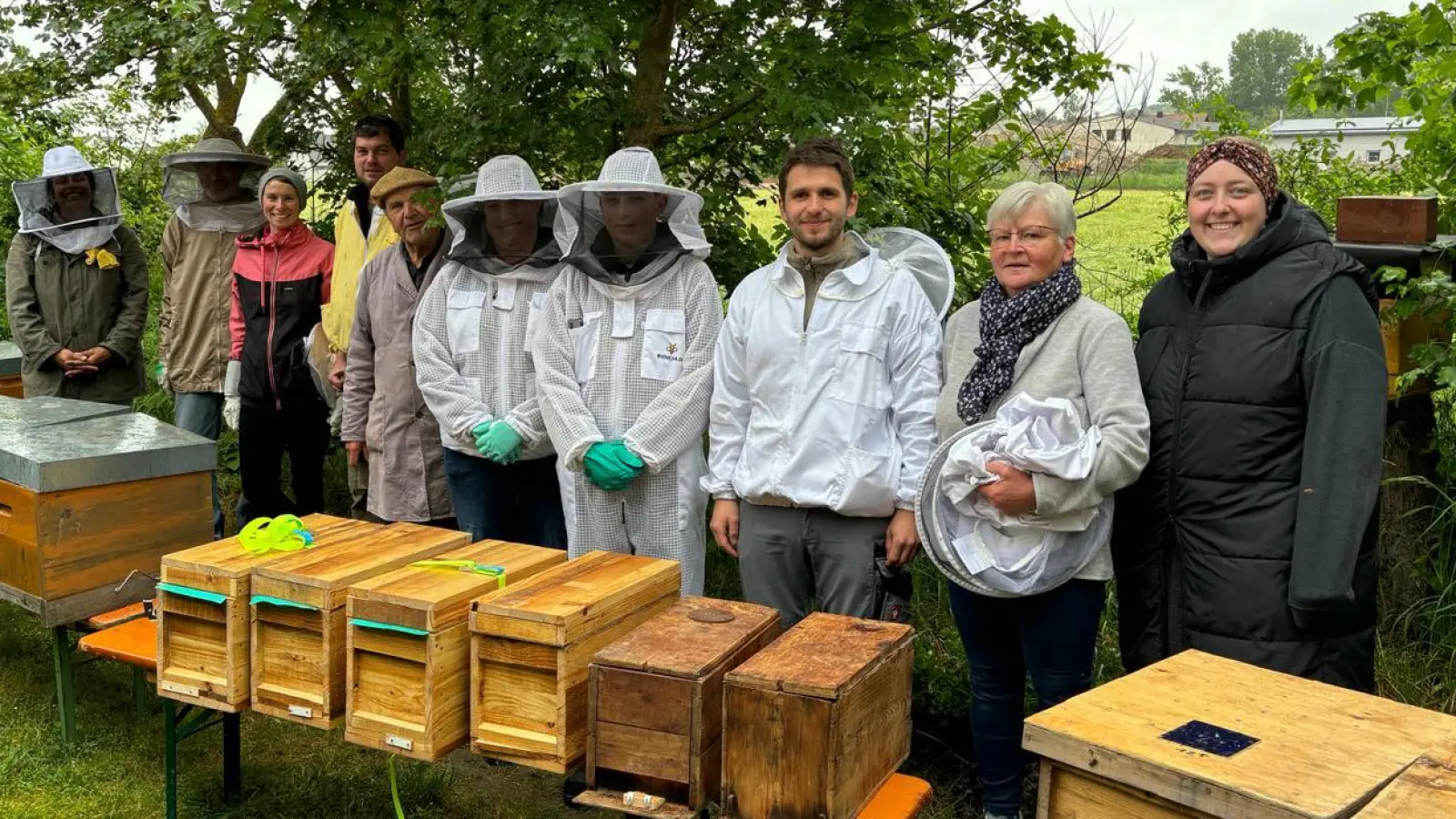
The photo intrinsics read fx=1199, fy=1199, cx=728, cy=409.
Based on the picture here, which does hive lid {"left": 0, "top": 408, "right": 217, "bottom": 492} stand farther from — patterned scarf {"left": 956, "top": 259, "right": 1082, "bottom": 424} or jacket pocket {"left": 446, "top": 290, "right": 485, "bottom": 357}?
patterned scarf {"left": 956, "top": 259, "right": 1082, "bottom": 424}

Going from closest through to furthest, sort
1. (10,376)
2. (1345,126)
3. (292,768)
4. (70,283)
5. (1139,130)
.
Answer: (292,768)
(70,283)
(1345,126)
(10,376)
(1139,130)

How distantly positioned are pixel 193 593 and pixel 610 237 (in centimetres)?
150

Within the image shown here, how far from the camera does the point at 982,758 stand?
112 inches

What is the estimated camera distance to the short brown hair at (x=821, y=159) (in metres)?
3.02

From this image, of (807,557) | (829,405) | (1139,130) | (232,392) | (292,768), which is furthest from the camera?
(1139,130)

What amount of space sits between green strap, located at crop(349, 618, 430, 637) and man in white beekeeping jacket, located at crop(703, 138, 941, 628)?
100 centimetres

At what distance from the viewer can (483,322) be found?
3.72 m

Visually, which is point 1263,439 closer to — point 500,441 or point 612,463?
point 612,463

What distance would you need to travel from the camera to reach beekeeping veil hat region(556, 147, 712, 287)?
3.42m

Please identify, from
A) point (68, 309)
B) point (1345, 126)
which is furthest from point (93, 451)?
point (1345, 126)

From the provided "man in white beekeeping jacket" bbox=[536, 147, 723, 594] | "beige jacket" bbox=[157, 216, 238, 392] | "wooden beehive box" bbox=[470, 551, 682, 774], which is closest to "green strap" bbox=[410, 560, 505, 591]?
"wooden beehive box" bbox=[470, 551, 682, 774]

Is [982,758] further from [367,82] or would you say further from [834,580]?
Answer: [367,82]

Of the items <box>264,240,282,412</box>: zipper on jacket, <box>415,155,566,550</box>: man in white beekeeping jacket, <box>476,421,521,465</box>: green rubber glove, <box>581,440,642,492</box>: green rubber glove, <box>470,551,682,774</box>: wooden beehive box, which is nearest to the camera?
<box>470,551,682,774</box>: wooden beehive box

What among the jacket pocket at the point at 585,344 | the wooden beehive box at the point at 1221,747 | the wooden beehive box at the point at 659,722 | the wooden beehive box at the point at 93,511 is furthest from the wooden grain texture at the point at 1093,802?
the wooden beehive box at the point at 93,511
